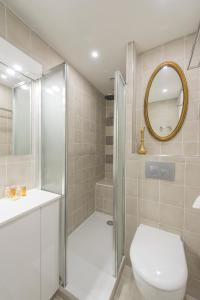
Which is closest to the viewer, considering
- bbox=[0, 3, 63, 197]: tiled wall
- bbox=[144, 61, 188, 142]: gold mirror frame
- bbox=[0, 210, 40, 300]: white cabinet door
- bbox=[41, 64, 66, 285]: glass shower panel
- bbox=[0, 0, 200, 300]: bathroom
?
bbox=[0, 210, 40, 300]: white cabinet door

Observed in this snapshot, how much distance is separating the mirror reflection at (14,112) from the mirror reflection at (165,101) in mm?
1255

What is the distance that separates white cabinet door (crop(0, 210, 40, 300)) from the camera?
0.78 meters

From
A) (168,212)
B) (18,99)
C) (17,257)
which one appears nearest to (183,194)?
(168,212)

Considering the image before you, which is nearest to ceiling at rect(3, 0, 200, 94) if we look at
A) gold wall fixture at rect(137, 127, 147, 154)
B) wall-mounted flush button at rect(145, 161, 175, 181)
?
gold wall fixture at rect(137, 127, 147, 154)

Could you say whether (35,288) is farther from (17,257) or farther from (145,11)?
(145,11)

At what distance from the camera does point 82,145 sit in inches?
84.0

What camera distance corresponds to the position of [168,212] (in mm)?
1302

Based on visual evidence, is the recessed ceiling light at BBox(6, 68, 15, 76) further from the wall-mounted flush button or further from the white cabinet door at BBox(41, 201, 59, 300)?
the wall-mounted flush button

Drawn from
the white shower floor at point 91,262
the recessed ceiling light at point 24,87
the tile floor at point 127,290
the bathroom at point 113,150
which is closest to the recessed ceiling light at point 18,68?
the bathroom at point 113,150

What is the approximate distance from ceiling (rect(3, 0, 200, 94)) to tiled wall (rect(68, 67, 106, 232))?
1.70 feet

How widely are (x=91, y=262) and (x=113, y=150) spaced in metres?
1.31

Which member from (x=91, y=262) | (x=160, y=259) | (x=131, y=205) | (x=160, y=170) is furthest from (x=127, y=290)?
(x=160, y=170)

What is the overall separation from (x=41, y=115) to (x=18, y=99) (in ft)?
0.76

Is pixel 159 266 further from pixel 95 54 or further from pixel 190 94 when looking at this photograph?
pixel 95 54
